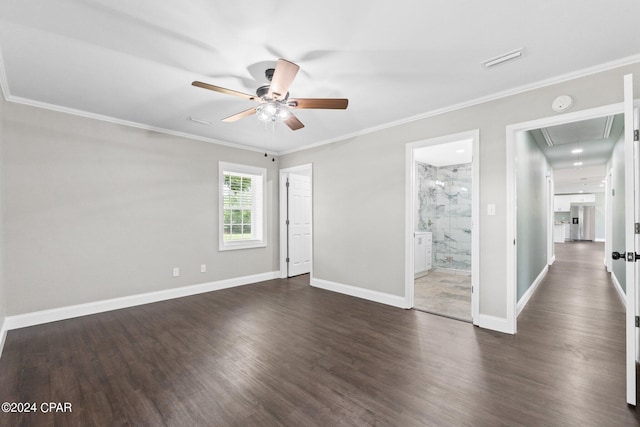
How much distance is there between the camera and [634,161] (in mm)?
1924

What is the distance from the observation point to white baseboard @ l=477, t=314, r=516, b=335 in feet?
9.94

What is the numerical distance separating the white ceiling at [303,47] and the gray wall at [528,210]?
143 cm

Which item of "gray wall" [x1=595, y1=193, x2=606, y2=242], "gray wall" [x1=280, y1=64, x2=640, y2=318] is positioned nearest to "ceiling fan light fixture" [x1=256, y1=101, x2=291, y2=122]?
"gray wall" [x1=280, y1=64, x2=640, y2=318]

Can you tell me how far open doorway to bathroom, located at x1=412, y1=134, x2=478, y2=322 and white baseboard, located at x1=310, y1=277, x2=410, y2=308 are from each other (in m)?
1.35

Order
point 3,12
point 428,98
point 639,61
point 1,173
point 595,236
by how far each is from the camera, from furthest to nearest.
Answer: point 595,236 → point 428,98 → point 1,173 → point 639,61 → point 3,12

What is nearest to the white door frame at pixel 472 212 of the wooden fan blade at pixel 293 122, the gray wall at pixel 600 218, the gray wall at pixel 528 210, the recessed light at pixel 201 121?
the gray wall at pixel 528 210

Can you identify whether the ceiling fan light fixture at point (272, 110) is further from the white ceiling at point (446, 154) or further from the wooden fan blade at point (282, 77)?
the white ceiling at point (446, 154)

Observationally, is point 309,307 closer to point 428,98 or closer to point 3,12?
point 428,98

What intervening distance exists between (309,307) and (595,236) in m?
17.8

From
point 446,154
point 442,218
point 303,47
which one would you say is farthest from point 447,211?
point 303,47

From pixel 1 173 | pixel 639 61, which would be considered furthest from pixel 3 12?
pixel 639 61

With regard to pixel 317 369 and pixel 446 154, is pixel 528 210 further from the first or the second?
pixel 317 369

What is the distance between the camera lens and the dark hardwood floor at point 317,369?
5.93 ft

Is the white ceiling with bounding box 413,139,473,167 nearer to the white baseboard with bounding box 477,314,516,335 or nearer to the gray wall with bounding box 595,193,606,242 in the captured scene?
the white baseboard with bounding box 477,314,516,335
